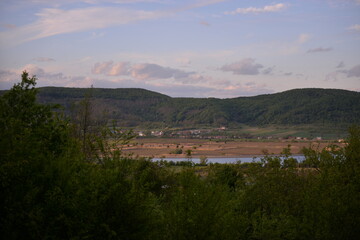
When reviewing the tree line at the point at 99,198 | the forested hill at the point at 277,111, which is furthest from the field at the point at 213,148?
the tree line at the point at 99,198

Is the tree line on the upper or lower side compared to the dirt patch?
upper

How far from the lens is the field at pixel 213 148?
4176 inches

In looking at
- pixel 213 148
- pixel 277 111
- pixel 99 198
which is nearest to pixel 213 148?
pixel 213 148

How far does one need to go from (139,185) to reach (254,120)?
599 ft

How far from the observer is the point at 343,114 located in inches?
6644

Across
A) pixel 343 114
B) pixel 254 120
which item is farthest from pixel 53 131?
pixel 254 120

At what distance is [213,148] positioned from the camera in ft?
395

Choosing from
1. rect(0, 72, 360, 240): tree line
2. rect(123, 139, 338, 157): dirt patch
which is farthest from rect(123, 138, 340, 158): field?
rect(0, 72, 360, 240): tree line

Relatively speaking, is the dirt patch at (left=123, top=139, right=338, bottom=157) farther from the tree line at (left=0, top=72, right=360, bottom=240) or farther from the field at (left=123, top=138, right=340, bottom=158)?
the tree line at (left=0, top=72, right=360, bottom=240)

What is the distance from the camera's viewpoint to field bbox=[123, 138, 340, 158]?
106062 millimetres

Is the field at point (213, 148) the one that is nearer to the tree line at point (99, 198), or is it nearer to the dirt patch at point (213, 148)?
the dirt patch at point (213, 148)

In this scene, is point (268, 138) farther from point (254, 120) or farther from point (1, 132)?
point (1, 132)

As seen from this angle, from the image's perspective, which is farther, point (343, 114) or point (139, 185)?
point (343, 114)

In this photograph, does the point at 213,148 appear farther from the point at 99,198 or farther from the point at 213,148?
the point at 99,198
